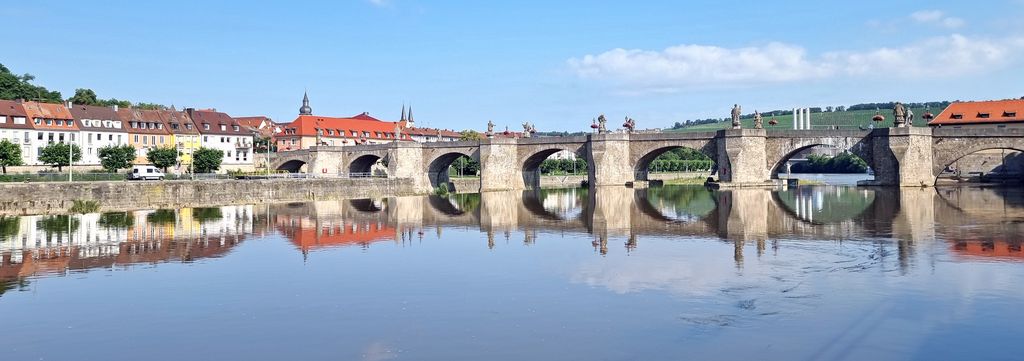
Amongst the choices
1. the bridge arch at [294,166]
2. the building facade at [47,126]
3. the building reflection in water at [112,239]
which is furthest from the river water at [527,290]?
the bridge arch at [294,166]

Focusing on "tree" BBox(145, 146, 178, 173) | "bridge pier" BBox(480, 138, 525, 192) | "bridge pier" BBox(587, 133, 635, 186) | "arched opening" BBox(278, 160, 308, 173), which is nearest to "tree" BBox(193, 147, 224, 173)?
"tree" BBox(145, 146, 178, 173)

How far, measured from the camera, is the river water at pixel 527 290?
13.8 metres

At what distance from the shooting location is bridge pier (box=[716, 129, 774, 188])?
6600cm

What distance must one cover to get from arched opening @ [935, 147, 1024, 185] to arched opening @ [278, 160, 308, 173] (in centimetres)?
7489

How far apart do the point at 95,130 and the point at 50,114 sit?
4.76 metres

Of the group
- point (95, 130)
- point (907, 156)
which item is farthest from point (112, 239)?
point (95, 130)

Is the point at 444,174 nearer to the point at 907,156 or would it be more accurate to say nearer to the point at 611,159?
the point at 611,159

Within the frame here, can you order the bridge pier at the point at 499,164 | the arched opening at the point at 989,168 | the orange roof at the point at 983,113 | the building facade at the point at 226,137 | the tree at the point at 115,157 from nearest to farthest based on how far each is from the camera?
the arched opening at the point at 989,168, the bridge pier at the point at 499,164, the tree at the point at 115,157, the orange roof at the point at 983,113, the building facade at the point at 226,137

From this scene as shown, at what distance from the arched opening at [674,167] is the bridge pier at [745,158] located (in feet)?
22.7

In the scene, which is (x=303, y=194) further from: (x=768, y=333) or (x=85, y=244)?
(x=768, y=333)

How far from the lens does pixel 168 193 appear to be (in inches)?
2041

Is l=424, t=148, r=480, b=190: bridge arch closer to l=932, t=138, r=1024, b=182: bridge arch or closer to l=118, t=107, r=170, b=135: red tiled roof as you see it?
l=118, t=107, r=170, b=135: red tiled roof

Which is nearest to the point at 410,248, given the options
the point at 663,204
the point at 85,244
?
the point at 85,244

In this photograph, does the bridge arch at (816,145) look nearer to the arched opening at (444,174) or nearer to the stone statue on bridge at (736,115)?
the stone statue on bridge at (736,115)
